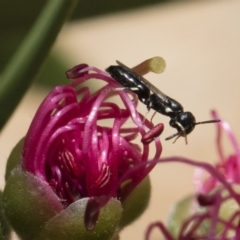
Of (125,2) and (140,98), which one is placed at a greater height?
(125,2)

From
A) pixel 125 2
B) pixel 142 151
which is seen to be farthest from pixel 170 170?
pixel 142 151

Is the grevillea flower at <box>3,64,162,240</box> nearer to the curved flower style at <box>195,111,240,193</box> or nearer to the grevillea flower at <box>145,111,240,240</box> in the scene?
the grevillea flower at <box>145,111,240,240</box>

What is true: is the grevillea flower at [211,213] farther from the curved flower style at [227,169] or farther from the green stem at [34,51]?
the green stem at [34,51]

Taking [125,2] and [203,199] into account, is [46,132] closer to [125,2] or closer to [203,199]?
[203,199]

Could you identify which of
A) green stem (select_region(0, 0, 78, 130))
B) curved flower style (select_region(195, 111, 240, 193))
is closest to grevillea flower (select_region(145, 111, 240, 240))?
curved flower style (select_region(195, 111, 240, 193))

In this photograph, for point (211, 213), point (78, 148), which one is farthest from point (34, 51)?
point (211, 213)
